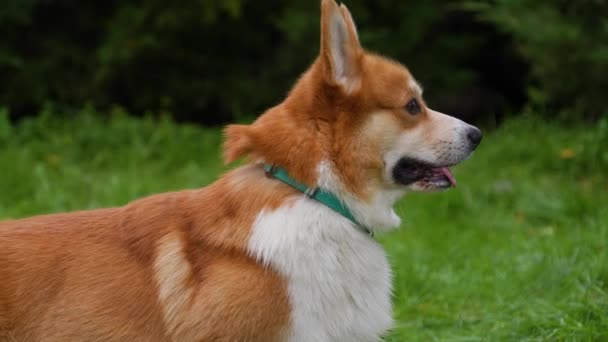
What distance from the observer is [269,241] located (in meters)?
3.19

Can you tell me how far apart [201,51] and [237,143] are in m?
6.36

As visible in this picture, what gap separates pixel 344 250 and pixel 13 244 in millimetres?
1238

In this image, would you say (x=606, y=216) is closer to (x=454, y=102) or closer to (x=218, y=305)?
(x=218, y=305)

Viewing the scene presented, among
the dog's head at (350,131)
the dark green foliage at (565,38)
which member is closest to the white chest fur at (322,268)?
the dog's head at (350,131)

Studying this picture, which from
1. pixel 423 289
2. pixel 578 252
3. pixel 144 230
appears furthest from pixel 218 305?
pixel 578 252

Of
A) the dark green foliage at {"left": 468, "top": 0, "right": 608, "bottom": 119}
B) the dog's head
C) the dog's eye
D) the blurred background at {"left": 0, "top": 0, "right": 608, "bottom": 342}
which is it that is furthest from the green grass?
the dog's eye

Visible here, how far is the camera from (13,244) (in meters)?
3.36

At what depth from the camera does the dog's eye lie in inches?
135

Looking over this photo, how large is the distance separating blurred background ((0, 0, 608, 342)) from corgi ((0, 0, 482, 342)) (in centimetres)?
120

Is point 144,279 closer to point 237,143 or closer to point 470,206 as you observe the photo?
point 237,143

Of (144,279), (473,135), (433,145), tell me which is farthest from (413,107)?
(144,279)

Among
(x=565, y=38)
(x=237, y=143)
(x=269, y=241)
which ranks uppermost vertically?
(x=237, y=143)

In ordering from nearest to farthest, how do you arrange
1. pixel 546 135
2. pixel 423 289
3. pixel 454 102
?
pixel 423 289 → pixel 546 135 → pixel 454 102

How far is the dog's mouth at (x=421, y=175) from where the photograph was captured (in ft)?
11.2
